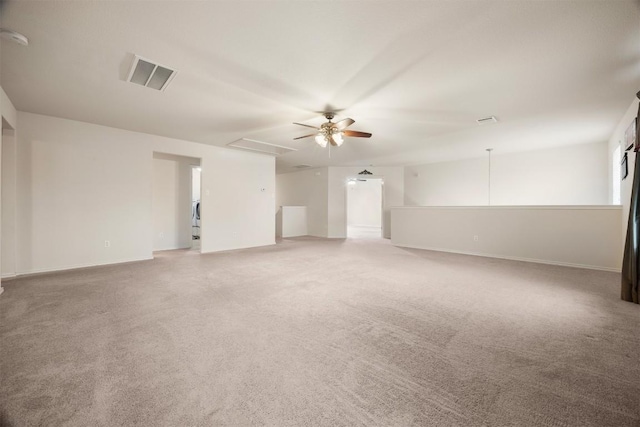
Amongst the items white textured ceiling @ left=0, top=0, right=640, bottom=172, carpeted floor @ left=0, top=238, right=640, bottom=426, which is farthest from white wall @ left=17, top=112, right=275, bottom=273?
carpeted floor @ left=0, top=238, right=640, bottom=426

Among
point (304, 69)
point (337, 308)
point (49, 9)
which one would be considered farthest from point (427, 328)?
point (49, 9)

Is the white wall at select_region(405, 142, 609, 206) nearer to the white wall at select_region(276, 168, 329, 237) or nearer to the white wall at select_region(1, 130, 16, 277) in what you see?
the white wall at select_region(276, 168, 329, 237)

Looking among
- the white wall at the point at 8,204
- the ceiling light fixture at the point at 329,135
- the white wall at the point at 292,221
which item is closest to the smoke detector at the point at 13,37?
the white wall at the point at 8,204

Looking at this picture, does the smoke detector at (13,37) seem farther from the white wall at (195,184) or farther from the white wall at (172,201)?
the white wall at (195,184)

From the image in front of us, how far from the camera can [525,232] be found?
5.40 meters

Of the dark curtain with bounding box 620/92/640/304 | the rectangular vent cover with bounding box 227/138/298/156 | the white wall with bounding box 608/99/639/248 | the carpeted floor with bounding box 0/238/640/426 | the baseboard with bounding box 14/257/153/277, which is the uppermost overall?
the rectangular vent cover with bounding box 227/138/298/156

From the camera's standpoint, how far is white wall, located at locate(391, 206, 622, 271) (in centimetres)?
459

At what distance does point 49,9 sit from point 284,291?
3.28 metres

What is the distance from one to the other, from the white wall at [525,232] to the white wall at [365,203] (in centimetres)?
622

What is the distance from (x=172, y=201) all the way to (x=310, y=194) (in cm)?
473

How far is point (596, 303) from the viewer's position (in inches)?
114

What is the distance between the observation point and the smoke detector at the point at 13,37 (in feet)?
7.05

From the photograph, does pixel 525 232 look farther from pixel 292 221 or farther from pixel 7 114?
pixel 7 114

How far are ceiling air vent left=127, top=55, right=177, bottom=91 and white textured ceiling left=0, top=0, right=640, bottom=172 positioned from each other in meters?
0.09
